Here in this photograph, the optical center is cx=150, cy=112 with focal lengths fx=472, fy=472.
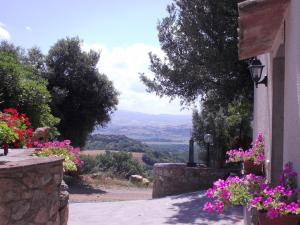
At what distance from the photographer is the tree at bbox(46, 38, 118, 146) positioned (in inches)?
819

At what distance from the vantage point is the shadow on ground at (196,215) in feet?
31.6

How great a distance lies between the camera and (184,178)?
14.9 metres

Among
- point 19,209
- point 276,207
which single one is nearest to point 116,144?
point 19,209

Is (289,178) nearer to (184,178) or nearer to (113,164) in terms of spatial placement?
(184,178)

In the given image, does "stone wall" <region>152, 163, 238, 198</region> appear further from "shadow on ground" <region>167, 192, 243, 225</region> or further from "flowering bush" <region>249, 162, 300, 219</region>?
"flowering bush" <region>249, 162, 300, 219</region>

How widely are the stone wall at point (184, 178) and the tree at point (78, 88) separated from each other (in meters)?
6.65

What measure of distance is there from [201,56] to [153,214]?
4.73 m

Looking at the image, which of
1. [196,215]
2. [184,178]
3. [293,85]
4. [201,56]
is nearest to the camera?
[293,85]

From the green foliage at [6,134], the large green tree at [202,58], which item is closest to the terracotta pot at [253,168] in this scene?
the green foliage at [6,134]

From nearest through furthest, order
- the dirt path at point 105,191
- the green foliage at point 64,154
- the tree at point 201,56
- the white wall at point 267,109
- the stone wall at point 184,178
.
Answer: the white wall at point 267,109 → the green foliage at point 64,154 → the tree at point 201,56 → the stone wall at point 184,178 → the dirt path at point 105,191

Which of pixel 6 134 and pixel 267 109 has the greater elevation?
pixel 267 109

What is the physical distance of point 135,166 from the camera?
27.8 meters

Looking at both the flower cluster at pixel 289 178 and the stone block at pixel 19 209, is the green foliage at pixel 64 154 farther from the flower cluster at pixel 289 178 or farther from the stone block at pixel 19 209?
the flower cluster at pixel 289 178

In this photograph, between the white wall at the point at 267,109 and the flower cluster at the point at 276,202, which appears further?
the white wall at the point at 267,109
